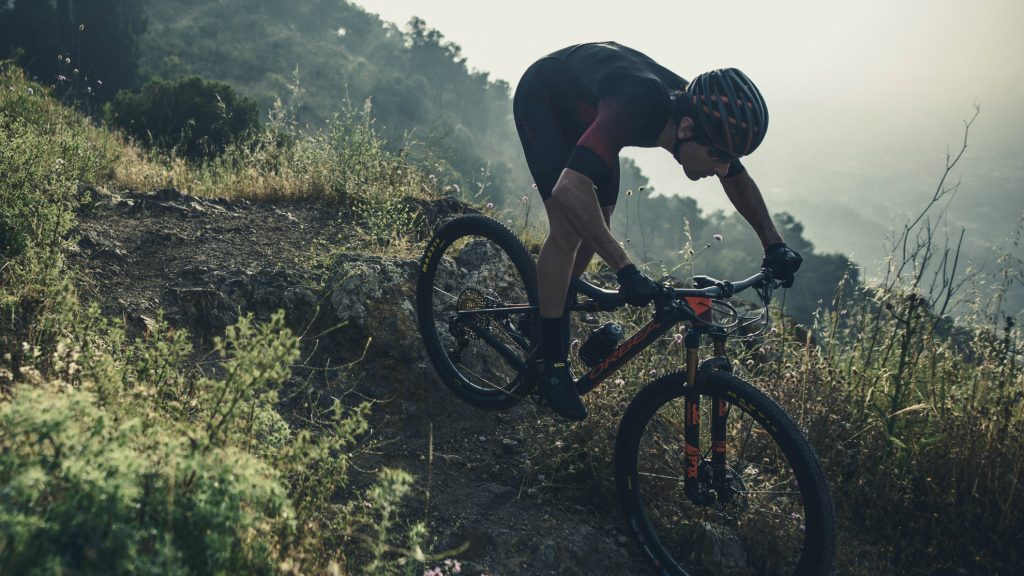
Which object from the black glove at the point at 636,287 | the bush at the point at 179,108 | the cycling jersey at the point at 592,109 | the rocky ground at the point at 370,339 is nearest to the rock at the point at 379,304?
the rocky ground at the point at 370,339

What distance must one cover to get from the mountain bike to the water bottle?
1.2 inches

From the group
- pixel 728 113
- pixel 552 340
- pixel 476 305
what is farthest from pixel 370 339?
pixel 728 113

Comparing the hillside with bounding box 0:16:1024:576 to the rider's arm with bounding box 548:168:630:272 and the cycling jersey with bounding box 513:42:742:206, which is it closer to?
the rider's arm with bounding box 548:168:630:272

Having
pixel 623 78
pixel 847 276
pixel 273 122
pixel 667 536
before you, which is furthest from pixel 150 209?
pixel 847 276

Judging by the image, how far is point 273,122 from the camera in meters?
7.35

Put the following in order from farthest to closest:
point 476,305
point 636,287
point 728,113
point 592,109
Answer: point 476,305 → point 592,109 → point 728,113 → point 636,287

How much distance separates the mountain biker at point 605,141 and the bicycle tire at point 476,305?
352 mm

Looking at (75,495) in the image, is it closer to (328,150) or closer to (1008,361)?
(1008,361)

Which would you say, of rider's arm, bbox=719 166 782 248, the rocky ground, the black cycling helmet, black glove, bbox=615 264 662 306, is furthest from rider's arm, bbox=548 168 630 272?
the rocky ground

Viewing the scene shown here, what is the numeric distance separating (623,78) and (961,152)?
2.34 meters

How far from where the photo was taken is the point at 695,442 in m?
2.96

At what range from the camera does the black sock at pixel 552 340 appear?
3479 millimetres

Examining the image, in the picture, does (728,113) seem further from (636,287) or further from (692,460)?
(692,460)

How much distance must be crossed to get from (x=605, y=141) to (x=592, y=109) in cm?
64
